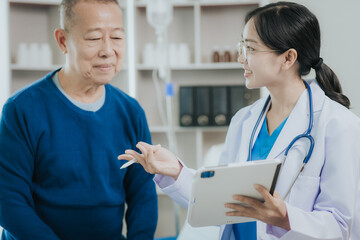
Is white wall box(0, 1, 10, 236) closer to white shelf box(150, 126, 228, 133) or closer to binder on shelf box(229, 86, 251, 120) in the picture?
white shelf box(150, 126, 228, 133)

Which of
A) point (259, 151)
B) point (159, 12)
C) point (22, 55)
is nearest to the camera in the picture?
point (259, 151)

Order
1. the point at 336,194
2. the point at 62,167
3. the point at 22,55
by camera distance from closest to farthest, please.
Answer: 1. the point at 336,194
2. the point at 62,167
3. the point at 22,55

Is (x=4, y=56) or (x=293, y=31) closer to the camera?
(x=293, y=31)

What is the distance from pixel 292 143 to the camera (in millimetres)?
1140

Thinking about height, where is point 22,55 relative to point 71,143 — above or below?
above

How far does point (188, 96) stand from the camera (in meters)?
3.14

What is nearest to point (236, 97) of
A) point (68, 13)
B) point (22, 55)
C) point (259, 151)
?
point (22, 55)

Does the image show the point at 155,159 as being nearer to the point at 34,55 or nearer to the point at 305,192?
the point at 305,192

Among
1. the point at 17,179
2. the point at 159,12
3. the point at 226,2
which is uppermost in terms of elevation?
the point at 226,2

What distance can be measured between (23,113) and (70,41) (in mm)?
256

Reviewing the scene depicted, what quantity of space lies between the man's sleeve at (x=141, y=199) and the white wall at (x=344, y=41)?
817 mm

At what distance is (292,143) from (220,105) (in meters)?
1.98

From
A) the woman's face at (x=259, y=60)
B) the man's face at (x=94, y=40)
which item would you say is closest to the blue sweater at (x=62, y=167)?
the man's face at (x=94, y=40)

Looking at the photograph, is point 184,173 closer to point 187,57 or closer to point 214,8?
point 187,57
